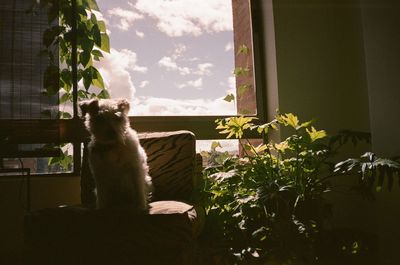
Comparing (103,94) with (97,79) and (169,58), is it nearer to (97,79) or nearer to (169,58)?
(97,79)

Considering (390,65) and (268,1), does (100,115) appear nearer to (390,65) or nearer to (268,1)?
(390,65)

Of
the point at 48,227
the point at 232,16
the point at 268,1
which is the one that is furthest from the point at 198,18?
the point at 48,227

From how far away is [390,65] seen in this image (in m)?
1.87

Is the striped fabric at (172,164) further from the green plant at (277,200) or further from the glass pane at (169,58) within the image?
the glass pane at (169,58)

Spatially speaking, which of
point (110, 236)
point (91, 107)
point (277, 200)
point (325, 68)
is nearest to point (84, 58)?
point (91, 107)

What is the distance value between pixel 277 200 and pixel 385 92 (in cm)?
83

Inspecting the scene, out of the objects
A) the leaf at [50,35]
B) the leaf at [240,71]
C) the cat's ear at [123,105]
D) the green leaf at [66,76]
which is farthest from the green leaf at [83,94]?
the leaf at [240,71]

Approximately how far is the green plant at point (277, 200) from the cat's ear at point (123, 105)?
644 mm

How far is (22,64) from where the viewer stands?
272cm

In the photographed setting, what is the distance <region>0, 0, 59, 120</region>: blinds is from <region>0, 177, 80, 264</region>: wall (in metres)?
0.51

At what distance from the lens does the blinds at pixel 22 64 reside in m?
2.69

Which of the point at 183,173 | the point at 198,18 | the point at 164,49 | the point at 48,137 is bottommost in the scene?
the point at 183,173

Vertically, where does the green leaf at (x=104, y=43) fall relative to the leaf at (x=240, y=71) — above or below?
above

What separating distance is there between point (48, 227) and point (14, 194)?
120 centimetres
